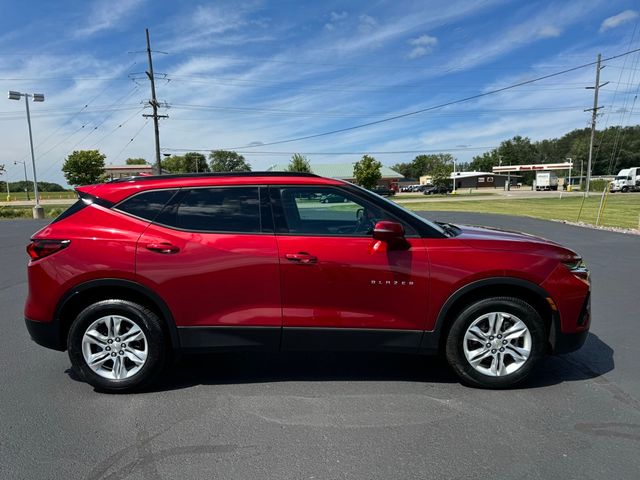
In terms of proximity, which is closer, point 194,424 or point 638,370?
point 194,424

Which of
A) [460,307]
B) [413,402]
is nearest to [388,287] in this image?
[460,307]

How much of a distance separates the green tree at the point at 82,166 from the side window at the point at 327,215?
85784mm

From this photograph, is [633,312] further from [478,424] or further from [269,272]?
[269,272]

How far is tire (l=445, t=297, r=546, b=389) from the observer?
11.5 feet

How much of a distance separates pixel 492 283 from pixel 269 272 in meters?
1.76

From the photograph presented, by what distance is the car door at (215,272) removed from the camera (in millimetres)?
3426

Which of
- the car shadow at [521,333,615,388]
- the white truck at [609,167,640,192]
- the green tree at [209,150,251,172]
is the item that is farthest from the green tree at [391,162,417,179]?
the car shadow at [521,333,615,388]

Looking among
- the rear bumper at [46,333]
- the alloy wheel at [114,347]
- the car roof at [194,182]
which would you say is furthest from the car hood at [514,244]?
the rear bumper at [46,333]

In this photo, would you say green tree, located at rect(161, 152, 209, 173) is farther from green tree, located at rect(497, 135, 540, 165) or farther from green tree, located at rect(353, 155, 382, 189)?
green tree, located at rect(497, 135, 540, 165)

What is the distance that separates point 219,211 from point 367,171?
6251 centimetres

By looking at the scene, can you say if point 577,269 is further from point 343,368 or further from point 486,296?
point 343,368

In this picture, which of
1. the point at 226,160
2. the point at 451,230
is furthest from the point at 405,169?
the point at 451,230

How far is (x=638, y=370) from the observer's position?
3943mm

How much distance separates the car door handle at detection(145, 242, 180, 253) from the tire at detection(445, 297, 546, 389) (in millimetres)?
2310
